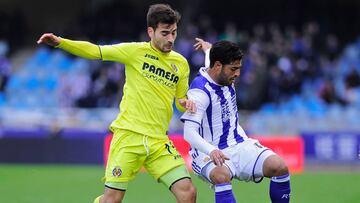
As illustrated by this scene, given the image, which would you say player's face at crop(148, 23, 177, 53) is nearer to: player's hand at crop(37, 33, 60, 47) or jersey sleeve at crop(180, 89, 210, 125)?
jersey sleeve at crop(180, 89, 210, 125)

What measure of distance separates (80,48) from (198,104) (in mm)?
1245

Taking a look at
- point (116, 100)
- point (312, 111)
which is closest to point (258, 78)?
point (312, 111)

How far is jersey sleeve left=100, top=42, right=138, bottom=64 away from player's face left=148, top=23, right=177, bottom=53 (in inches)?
9.0

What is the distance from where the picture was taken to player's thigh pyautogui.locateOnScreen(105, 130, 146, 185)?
27.8 ft

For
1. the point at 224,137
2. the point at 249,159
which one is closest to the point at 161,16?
the point at 224,137

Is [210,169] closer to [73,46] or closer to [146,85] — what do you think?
[146,85]

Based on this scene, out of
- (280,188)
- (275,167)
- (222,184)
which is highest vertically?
(275,167)

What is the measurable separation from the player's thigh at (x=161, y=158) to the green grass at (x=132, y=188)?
368cm

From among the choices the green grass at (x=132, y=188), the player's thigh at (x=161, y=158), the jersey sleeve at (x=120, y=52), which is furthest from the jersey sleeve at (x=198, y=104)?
the green grass at (x=132, y=188)

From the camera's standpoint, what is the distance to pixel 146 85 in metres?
8.56

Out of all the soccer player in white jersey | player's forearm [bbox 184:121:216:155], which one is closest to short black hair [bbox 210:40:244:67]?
the soccer player in white jersey

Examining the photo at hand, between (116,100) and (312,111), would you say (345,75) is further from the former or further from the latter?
(116,100)

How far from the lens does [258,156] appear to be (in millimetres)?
8539

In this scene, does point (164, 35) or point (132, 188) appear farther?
point (132, 188)
